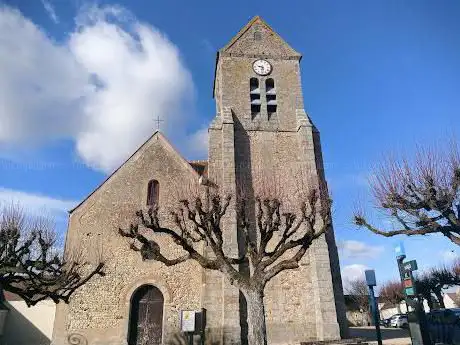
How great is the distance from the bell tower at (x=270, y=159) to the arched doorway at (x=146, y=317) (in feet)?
6.91

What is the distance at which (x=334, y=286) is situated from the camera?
45.6 feet

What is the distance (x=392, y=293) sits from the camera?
39156 millimetres

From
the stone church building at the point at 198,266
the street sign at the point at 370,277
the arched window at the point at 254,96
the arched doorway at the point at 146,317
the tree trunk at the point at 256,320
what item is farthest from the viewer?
the arched window at the point at 254,96

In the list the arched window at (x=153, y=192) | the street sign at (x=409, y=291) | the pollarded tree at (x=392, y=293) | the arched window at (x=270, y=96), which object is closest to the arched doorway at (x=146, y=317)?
the arched window at (x=153, y=192)

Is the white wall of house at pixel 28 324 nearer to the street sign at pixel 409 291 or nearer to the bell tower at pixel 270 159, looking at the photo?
the bell tower at pixel 270 159

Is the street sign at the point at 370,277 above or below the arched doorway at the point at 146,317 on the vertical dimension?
above

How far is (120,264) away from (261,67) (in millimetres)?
11621

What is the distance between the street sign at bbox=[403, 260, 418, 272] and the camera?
962 centimetres

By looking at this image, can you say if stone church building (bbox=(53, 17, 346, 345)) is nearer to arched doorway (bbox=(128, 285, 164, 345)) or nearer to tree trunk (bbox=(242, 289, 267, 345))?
arched doorway (bbox=(128, 285, 164, 345))

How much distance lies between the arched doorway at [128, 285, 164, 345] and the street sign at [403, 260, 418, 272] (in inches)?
342

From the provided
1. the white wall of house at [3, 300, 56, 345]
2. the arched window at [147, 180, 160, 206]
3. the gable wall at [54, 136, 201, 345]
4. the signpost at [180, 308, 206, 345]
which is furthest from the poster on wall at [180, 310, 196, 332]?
the white wall of house at [3, 300, 56, 345]

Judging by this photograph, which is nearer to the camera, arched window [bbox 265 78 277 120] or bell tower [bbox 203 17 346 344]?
bell tower [bbox 203 17 346 344]

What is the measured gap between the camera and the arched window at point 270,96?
17812 millimetres

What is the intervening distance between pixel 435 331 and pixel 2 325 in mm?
21541
